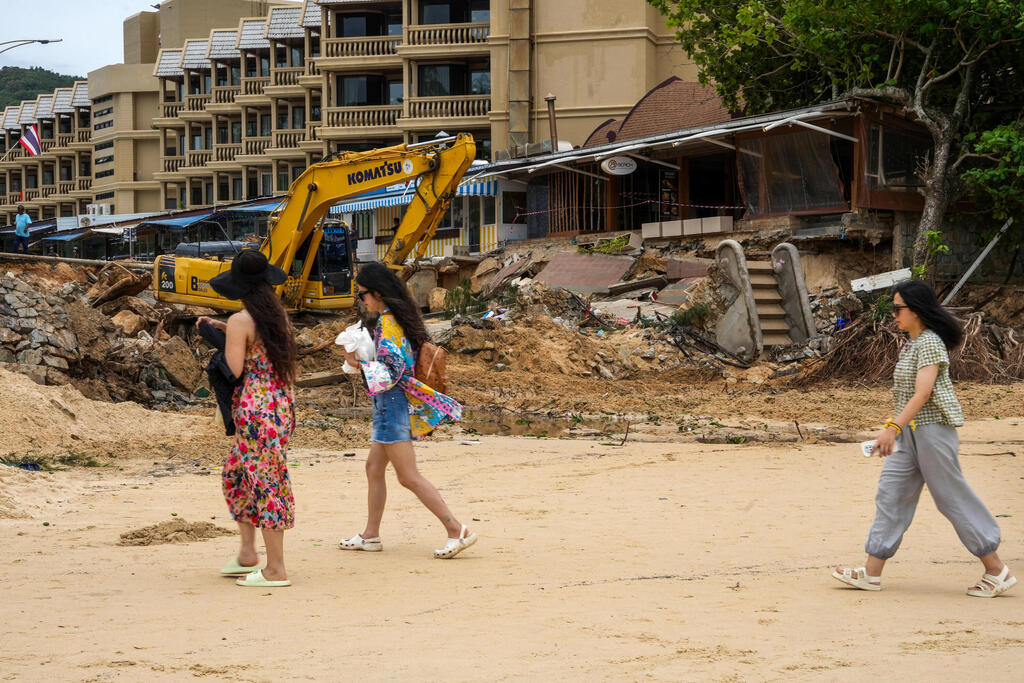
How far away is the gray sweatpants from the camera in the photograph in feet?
20.1

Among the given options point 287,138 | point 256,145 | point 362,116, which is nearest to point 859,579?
point 362,116

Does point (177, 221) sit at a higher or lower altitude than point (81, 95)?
lower

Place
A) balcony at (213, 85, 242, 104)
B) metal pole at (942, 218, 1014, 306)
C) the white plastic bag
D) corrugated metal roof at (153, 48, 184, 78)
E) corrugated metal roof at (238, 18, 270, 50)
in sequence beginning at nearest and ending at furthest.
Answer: the white plastic bag, metal pole at (942, 218, 1014, 306), corrugated metal roof at (238, 18, 270, 50), balcony at (213, 85, 242, 104), corrugated metal roof at (153, 48, 184, 78)

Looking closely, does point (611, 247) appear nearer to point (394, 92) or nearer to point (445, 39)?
point (445, 39)

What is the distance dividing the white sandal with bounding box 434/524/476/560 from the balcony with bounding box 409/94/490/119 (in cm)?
3864

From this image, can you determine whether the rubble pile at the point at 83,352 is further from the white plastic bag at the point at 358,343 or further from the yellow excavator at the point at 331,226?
the white plastic bag at the point at 358,343

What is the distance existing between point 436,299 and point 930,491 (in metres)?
25.3

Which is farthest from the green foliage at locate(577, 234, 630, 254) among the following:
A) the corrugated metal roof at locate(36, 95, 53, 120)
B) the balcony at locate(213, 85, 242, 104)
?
the corrugated metal roof at locate(36, 95, 53, 120)

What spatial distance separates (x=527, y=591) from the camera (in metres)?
6.41

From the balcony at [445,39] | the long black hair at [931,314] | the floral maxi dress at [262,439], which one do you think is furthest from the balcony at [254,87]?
the long black hair at [931,314]

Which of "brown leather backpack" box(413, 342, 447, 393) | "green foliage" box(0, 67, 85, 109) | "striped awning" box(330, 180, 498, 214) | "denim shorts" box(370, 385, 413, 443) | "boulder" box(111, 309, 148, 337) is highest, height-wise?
"green foliage" box(0, 67, 85, 109)

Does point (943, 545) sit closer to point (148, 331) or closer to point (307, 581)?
point (307, 581)

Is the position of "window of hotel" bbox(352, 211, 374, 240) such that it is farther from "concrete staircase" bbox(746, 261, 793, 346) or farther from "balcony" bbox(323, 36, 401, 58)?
"concrete staircase" bbox(746, 261, 793, 346)

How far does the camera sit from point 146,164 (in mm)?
66625
